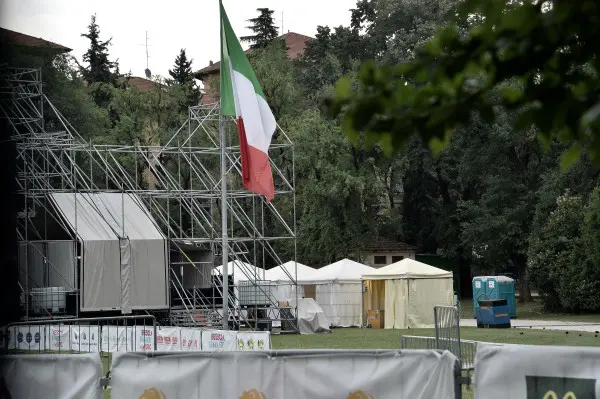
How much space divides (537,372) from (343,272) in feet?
129

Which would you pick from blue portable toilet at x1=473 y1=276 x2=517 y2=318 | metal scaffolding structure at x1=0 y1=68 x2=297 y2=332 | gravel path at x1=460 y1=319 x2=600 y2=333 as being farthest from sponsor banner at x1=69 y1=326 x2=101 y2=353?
blue portable toilet at x1=473 y1=276 x2=517 y2=318

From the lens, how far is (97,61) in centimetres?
8831

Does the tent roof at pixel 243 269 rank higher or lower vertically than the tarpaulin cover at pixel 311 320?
higher

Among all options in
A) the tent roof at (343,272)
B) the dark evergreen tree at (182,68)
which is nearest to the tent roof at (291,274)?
the tent roof at (343,272)

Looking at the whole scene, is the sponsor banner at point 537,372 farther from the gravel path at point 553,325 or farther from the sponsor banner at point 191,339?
the gravel path at point 553,325

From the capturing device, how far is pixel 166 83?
67.2 metres

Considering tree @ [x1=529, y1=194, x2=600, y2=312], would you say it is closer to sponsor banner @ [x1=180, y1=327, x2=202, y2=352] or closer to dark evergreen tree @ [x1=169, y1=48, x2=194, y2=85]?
sponsor banner @ [x1=180, y1=327, x2=202, y2=352]

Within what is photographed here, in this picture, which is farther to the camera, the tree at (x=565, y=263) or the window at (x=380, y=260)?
the window at (x=380, y=260)

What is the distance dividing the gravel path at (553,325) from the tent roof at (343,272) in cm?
530

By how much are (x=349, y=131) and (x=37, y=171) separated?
37.2 m

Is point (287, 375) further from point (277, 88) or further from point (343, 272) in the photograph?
point (277, 88)

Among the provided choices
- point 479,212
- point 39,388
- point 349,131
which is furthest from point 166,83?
point 349,131

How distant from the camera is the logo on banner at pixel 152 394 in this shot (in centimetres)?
940

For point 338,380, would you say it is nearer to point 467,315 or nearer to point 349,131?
point 349,131
